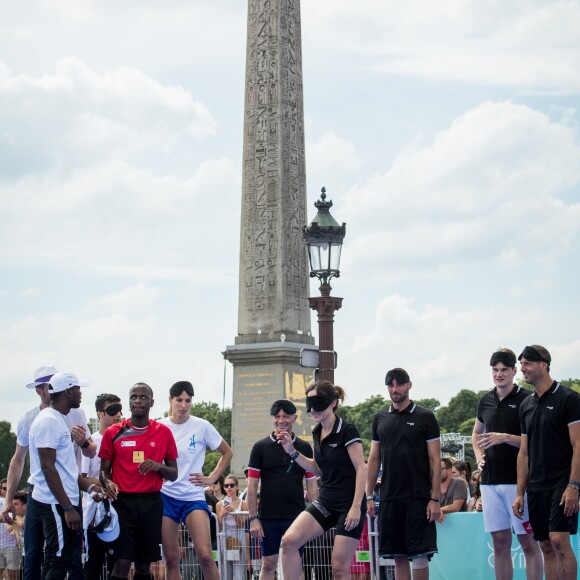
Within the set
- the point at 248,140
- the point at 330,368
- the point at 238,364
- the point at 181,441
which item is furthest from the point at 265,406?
the point at 181,441

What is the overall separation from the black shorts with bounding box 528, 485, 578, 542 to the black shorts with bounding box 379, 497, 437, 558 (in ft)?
3.28

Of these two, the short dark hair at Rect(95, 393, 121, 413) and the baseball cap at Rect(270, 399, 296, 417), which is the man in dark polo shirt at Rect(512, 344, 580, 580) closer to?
the baseball cap at Rect(270, 399, 296, 417)

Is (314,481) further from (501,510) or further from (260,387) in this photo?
(260,387)

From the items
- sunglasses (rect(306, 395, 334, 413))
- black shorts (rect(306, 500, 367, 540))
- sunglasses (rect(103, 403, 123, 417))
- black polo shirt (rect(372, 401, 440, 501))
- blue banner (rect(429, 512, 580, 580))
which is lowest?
blue banner (rect(429, 512, 580, 580))

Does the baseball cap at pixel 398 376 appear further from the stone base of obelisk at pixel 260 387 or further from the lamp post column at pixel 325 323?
the stone base of obelisk at pixel 260 387

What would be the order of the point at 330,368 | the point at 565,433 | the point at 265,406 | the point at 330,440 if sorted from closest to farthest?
the point at 565,433 < the point at 330,440 < the point at 330,368 < the point at 265,406

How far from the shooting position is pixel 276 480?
529 inches

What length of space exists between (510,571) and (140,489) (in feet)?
12.1

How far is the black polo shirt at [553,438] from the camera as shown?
11523 millimetres

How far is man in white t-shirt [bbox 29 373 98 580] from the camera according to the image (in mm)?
11680

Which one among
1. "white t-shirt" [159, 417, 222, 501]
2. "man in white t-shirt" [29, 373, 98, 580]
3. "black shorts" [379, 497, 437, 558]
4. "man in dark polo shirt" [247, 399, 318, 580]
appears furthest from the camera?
"white t-shirt" [159, 417, 222, 501]

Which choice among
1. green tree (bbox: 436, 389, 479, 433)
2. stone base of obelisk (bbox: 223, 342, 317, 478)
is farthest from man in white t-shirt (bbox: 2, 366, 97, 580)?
green tree (bbox: 436, 389, 479, 433)

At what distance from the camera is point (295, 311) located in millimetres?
31016

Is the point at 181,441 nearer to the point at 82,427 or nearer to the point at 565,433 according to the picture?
the point at 82,427
